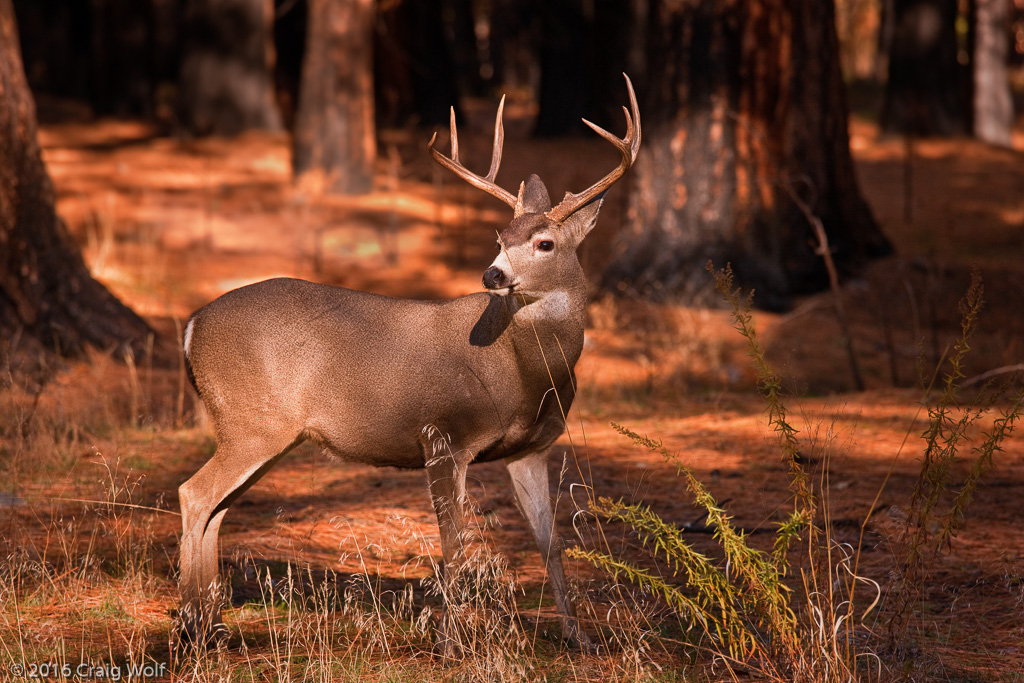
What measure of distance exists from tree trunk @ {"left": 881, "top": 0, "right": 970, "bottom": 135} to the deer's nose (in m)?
18.4

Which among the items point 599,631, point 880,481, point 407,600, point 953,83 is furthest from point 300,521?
point 953,83

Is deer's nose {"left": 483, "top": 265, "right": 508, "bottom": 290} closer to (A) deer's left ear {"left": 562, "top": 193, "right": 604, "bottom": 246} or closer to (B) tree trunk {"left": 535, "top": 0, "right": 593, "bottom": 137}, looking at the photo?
(A) deer's left ear {"left": 562, "top": 193, "right": 604, "bottom": 246}

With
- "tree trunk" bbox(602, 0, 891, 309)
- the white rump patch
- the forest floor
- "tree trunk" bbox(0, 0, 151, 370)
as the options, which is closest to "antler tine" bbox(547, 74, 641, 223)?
the forest floor

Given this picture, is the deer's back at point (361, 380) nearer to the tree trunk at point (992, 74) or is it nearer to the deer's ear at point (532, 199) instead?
the deer's ear at point (532, 199)

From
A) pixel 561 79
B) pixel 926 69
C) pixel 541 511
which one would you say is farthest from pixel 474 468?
pixel 561 79

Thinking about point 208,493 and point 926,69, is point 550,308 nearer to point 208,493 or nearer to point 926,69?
point 208,493

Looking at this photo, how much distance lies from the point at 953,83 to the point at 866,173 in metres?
3.16

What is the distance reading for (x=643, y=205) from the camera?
39.3ft

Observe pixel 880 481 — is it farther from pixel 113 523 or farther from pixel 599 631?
pixel 113 523

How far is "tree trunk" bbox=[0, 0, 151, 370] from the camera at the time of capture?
8.48m

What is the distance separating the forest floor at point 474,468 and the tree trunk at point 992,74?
5982 mm

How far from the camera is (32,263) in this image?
28.6 ft

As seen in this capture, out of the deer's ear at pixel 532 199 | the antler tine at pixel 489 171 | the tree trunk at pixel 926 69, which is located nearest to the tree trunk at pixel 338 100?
the tree trunk at pixel 926 69

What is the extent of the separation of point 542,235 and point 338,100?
491 inches
